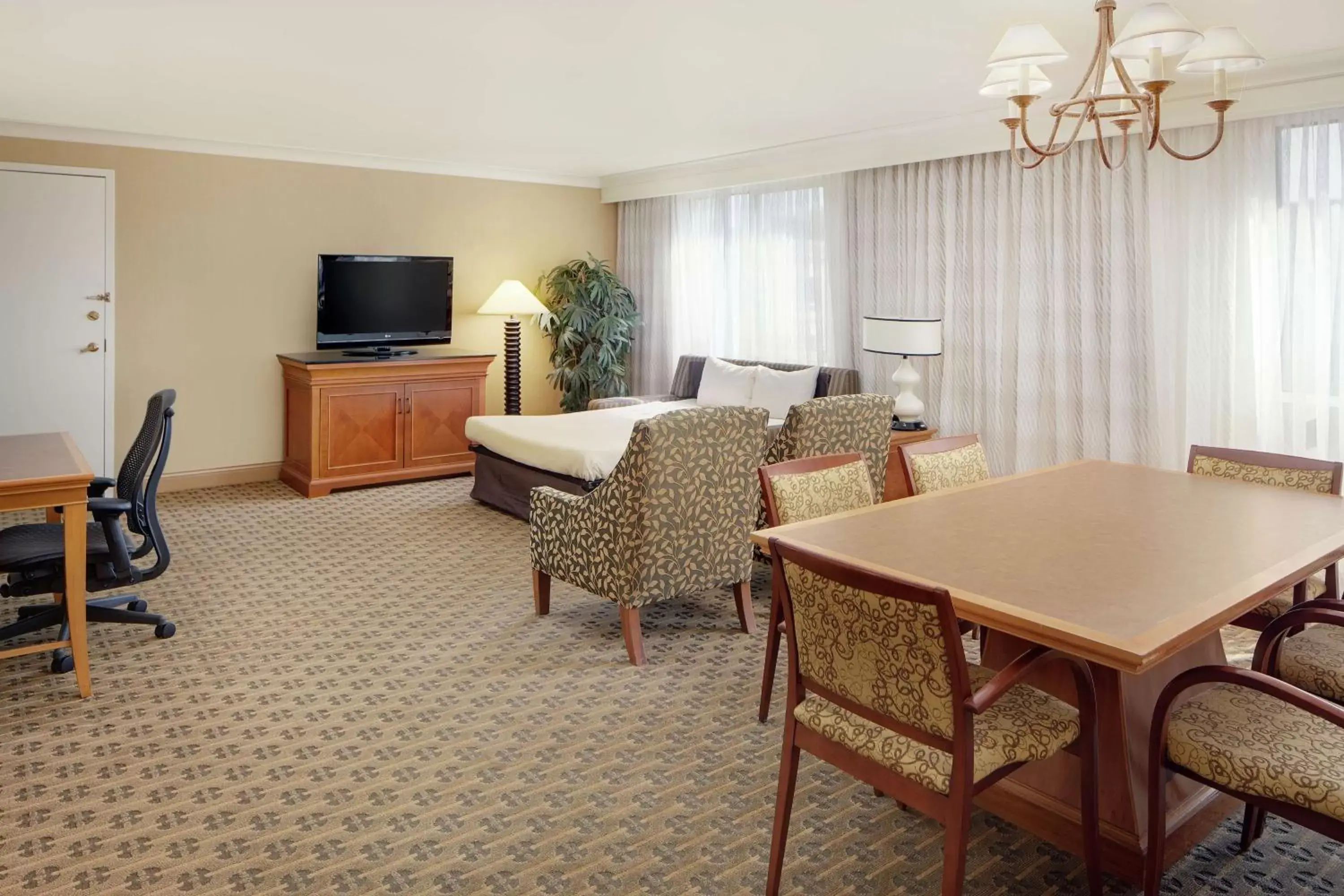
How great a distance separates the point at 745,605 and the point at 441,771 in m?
1.62

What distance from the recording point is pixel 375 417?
7055mm

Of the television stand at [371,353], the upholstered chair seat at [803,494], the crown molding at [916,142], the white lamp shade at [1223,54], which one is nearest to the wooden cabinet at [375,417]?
the television stand at [371,353]

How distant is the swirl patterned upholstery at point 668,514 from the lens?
367 cm

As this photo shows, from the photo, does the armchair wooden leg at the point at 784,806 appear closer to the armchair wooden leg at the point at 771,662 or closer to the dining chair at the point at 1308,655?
the armchair wooden leg at the point at 771,662

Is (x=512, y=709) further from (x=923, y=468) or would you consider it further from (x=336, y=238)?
(x=336, y=238)

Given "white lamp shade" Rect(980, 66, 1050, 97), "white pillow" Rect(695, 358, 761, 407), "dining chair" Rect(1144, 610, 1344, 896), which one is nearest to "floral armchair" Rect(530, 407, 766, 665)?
"white lamp shade" Rect(980, 66, 1050, 97)

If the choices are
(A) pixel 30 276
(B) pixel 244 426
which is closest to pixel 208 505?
(B) pixel 244 426

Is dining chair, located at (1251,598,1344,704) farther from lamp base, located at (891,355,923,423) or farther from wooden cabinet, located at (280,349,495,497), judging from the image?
wooden cabinet, located at (280,349,495,497)

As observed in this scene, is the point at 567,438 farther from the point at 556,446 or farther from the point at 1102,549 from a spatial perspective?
the point at 1102,549

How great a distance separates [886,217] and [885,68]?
208cm

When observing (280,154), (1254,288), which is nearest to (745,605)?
(1254,288)

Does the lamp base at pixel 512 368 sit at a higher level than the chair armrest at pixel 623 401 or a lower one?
higher

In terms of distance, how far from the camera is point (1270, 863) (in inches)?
97.7

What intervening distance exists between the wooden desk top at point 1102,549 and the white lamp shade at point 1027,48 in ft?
4.59
